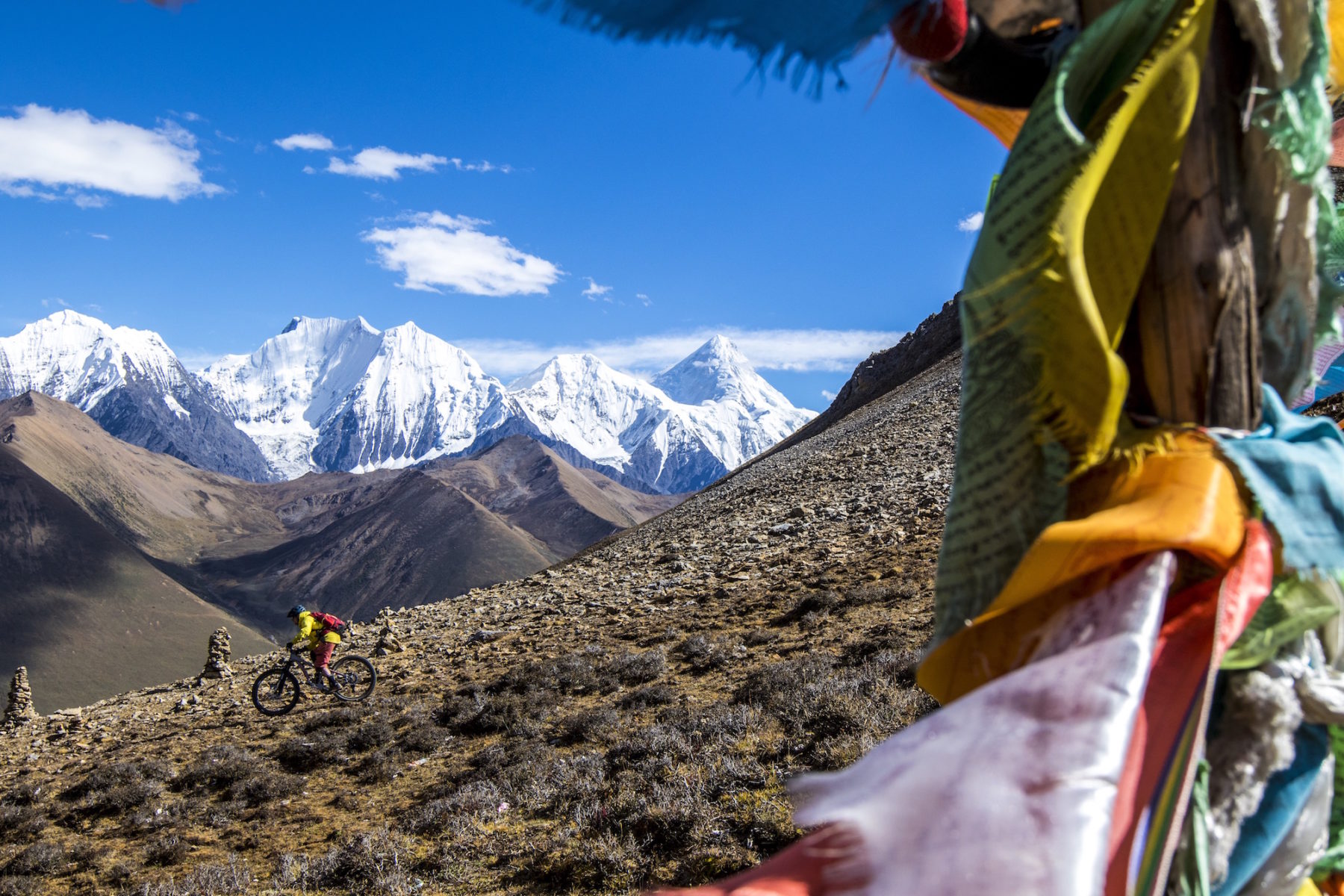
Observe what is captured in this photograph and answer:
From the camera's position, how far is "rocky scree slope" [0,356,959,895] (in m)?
6.10

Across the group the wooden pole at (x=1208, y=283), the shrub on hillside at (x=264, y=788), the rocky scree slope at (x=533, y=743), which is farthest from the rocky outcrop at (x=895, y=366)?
the wooden pole at (x=1208, y=283)

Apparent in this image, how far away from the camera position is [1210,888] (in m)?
1.42

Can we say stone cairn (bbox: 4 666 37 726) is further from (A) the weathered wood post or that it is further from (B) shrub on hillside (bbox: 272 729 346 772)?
(A) the weathered wood post

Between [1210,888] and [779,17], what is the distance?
1.72 meters

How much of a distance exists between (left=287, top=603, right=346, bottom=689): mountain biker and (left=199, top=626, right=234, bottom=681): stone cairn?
3.34 m

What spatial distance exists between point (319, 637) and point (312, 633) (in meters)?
0.13

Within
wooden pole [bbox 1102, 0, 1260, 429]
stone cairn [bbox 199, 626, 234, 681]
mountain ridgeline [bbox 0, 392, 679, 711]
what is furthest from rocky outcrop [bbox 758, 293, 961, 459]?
mountain ridgeline [bbox 0, 392, 679, 711]

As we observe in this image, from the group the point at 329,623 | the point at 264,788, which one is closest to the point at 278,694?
the point at 329,623

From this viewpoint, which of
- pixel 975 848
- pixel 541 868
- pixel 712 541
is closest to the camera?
pixel 975 848

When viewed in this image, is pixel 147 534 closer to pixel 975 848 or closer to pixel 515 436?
pixel 515 436

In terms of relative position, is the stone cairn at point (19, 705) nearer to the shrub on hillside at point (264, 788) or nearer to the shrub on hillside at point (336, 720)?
the shrub on hillside at point (336, 720)

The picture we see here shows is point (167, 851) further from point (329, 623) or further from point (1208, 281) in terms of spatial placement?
point (1208, 281)

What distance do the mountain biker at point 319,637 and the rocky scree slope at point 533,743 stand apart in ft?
1.62

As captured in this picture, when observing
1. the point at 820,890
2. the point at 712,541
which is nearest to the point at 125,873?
the point at 820,890
